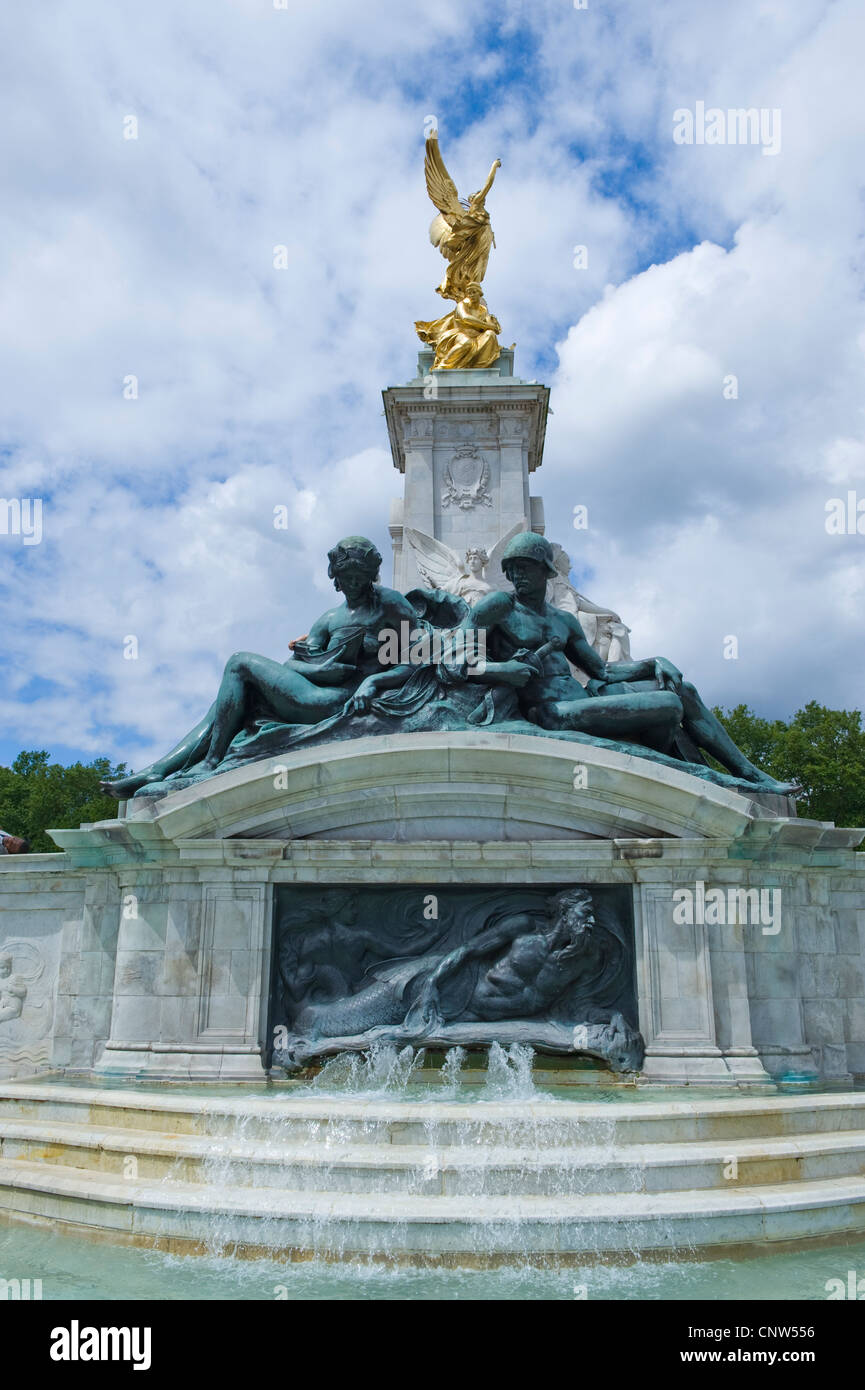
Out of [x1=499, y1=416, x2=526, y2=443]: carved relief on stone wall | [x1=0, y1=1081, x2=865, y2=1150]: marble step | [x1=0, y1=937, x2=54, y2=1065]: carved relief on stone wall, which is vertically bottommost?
[x1=0, y1=1081, x2=865, y2=1150]: marble step

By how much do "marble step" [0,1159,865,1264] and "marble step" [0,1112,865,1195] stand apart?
8 centimetres

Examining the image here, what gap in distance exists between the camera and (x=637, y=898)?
938 cm

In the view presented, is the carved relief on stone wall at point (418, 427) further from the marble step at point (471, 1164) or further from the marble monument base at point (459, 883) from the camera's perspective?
the marble step at point (471, 1164)

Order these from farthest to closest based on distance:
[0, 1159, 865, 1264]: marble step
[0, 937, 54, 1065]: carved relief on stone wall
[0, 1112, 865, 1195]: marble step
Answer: [0, 937, 54, 1065]: carved relief on stone wall
[0, 1112, 865, 1195]: marble step
[0, 1159, 865, 1264]: marble step

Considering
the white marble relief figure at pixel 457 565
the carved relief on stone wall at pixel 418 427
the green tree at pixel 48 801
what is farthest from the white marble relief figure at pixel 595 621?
the green tree at pixel 48 801

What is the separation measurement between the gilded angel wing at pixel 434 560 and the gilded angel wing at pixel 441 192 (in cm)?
671

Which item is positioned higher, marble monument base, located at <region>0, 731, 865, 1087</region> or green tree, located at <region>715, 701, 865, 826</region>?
green tree, located at <region>715, 701, 865, 826</region>

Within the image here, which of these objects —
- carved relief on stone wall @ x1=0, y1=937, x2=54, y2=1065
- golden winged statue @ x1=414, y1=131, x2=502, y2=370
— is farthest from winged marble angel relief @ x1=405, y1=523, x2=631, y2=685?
carved relief on stone wall @ x1=0, y1=937, x2=54, y2=1065

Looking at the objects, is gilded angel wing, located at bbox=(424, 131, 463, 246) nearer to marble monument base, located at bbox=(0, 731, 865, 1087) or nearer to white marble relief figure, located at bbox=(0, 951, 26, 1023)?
marble monument base, located at bbox=(0, 731, 865, 1087)

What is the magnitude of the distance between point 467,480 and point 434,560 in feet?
6.04

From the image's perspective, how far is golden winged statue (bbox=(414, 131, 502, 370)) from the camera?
1941 cm

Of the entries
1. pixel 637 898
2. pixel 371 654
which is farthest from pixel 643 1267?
pixel 371 654

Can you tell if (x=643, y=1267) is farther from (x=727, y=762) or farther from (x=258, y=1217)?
(x=727, y=762)

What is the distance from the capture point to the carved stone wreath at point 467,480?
18141mm
